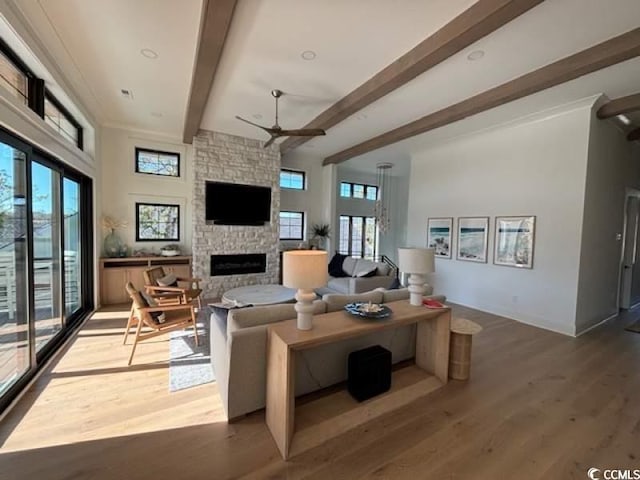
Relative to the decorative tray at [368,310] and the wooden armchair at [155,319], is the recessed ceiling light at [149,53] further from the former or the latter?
the decorative tray at [368,310]

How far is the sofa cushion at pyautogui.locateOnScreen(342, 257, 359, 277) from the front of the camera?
601 centimetres

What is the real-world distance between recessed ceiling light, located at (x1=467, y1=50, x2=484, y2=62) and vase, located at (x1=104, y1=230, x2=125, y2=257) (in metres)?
6.38

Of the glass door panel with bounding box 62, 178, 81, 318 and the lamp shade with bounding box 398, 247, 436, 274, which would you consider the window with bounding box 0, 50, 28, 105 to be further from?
the lamp shade with bounding box 398, 247, 436, 274

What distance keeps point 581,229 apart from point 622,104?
1727 millimetres

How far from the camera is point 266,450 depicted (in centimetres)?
190

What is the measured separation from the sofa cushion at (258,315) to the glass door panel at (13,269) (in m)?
1.98

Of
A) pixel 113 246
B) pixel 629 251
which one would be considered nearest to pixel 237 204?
pixel 113 246

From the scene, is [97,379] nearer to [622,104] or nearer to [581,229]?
[581,229]

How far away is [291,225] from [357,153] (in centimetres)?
261

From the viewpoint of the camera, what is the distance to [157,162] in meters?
5.92

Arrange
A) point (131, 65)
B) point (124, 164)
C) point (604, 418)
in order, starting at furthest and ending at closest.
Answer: point (124, 164) → point (131, 65) → point (604, 418)

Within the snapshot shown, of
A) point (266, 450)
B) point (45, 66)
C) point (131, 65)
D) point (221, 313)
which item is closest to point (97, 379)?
point (221, 313)

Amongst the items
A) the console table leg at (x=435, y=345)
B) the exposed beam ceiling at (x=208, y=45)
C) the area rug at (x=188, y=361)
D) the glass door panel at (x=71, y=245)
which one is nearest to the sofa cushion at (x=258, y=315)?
the area rug at (x=188, y=361)

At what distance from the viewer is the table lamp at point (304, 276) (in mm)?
Result: 2029
